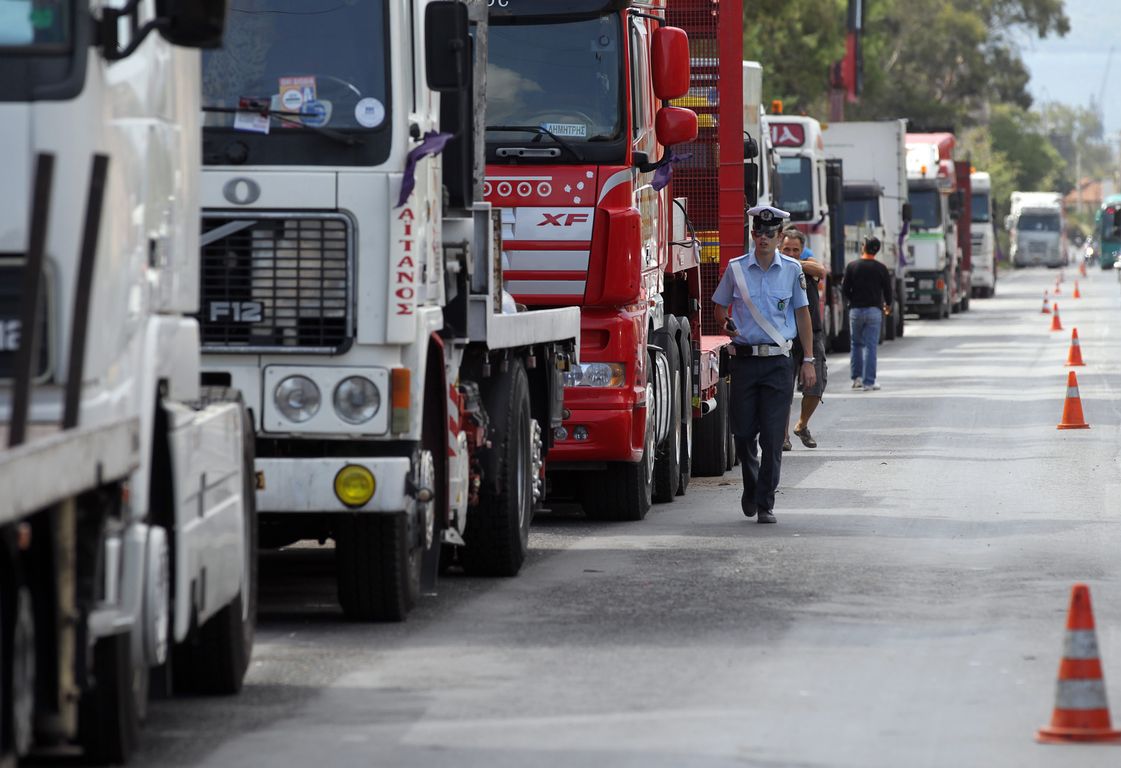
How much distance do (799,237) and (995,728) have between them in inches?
439

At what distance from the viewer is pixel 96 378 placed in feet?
21.4

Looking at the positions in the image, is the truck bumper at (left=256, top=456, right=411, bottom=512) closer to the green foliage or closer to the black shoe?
the black shoe

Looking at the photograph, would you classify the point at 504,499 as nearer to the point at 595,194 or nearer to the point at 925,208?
the point at 595,194

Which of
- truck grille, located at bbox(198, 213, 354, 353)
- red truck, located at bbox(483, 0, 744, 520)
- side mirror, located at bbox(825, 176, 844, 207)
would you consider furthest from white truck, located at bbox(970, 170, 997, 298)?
truck grille, located at bbox(198, 213, 354, 353)

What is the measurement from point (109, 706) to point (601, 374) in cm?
741

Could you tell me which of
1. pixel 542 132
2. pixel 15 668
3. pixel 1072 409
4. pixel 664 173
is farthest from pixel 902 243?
pixel 15 668

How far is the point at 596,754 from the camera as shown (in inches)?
A: 291

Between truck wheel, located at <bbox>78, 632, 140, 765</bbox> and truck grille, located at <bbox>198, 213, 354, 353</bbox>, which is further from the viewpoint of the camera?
truck grille, located at <bbox>198, 213, 354, 353</bbox>

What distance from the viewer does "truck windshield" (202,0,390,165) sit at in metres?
9.74

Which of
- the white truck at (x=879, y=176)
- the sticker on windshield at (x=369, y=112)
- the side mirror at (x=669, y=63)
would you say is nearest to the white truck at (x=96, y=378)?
the sticker on windshield at (x=369, y=112)

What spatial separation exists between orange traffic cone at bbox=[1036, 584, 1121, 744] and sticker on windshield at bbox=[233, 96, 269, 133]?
13.0 ft

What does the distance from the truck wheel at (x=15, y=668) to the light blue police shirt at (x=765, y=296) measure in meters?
8.56

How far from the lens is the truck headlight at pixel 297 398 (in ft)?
31.5

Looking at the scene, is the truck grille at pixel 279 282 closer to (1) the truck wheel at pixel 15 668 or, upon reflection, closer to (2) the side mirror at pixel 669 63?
(1) the truck wheel at pixel 15 668
